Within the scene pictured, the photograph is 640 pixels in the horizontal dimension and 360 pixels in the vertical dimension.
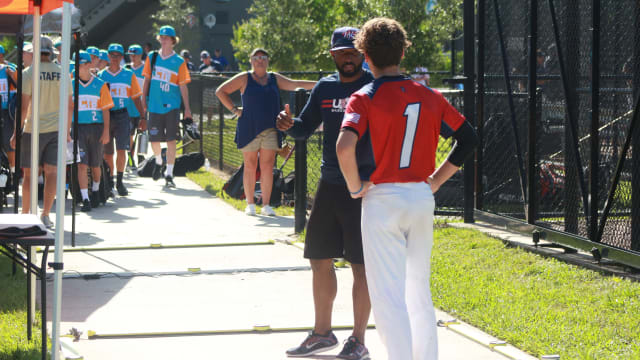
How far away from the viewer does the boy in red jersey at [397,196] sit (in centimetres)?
418

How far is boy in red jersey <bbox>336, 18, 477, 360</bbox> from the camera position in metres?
4.18

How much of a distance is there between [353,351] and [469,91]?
5.34 meters

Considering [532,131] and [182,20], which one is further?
[182,20]

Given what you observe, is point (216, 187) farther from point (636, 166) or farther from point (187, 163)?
point (636, 166)

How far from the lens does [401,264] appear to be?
13.8 ft

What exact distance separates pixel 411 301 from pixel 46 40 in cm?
530

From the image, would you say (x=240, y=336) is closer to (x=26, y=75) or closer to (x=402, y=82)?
(x=402, y=82)

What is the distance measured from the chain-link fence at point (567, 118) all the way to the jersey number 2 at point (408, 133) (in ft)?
11.6

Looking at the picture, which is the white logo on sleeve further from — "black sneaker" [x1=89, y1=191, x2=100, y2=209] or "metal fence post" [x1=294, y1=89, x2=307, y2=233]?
"black sneaker" [x1=89, y1=191, x2=100, y2=209]

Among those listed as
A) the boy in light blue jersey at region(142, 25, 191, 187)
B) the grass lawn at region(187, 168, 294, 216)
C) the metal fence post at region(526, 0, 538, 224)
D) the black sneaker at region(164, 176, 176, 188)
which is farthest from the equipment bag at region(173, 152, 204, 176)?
the metal fence post at region(526, 0, 538, 224)

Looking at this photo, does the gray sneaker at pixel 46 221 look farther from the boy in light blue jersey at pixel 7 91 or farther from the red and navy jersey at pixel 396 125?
the red and navy jersey at pixel 396 125

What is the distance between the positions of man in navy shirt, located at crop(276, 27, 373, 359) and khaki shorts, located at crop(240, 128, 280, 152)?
560 cm

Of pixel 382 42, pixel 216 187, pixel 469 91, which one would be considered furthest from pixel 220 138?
pixel 382 42

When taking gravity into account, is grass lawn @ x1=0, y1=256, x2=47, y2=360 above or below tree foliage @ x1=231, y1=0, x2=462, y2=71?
below
